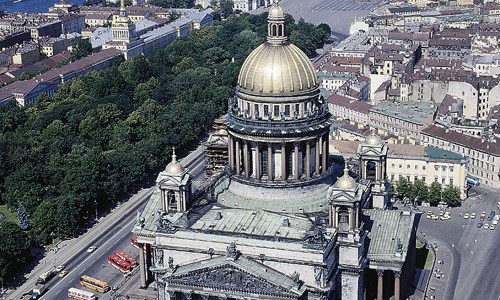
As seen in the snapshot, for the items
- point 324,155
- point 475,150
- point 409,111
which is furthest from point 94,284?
point 409,111

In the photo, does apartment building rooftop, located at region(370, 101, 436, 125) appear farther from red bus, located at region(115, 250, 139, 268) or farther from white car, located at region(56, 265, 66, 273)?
white car, located at region(56, 265, 66, 273)

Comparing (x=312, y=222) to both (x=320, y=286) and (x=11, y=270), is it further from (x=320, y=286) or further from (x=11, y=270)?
(x=11, y=270)

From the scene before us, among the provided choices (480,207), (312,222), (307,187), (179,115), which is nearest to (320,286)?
(312,222)

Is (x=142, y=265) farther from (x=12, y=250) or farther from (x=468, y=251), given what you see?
(x=468, y=251)

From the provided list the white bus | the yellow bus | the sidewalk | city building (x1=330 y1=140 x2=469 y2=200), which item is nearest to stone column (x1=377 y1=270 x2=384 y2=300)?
the yellow bus

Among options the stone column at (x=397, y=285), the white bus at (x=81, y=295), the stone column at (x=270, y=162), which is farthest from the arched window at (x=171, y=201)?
the stone column at (x=397, y=285)
